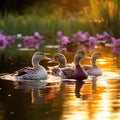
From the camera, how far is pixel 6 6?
4197 centimetres

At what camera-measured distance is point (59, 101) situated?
404 inches

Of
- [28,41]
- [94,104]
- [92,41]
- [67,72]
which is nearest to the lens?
[94,104]

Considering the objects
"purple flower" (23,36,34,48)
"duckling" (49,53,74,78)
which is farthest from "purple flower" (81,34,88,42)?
"duckling" (49,53,74,78)

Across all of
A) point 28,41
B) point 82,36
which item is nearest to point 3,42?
point 28,41

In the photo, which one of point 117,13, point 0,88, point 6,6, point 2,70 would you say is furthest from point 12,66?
point 6,6

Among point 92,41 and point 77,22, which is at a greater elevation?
point 77,22

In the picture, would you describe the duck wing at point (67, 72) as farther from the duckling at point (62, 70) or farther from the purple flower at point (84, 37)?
the purple flower at point (84, 37)

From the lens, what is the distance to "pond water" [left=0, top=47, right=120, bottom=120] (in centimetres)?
901

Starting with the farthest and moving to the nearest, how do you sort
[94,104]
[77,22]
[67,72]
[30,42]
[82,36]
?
[77,22], [30,42], [82,36], [67,72], [94,104]

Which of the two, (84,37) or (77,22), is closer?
(84,37)

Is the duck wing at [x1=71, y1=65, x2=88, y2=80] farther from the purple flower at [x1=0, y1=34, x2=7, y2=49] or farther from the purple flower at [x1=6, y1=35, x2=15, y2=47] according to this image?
the purple flower at [x1=6, y1=35, x2=15, y2=47]

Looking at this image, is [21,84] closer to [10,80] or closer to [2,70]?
[10,80]

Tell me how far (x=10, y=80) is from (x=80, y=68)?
1554 millimetres

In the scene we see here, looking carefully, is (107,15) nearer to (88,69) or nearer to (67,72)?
(88,69)
